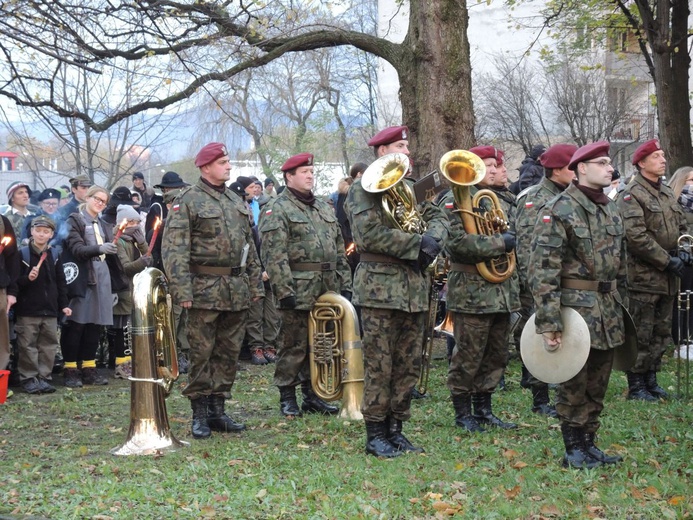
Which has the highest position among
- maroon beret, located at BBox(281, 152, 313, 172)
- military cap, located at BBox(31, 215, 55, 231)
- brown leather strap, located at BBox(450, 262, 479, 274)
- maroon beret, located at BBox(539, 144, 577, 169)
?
maroon beret, located at BBox(281, 152, 313, 172)

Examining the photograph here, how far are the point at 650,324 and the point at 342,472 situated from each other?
4.17m

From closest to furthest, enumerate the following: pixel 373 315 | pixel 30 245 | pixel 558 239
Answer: pixel 558 239 < pixel 373 315 < pixel 30 245

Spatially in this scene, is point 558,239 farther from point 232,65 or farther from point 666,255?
point 232,65

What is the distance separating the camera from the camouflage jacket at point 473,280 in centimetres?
832

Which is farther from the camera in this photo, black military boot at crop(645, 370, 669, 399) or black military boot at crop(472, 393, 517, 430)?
black military boot at crop(645, 370, 669, 399)

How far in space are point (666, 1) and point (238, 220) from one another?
9.89 metres

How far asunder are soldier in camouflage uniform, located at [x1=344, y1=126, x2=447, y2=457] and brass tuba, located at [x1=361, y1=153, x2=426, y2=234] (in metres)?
0.07

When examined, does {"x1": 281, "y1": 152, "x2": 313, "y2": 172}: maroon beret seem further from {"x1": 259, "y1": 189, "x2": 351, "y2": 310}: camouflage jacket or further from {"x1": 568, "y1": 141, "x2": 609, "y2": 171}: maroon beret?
{"x1": 568, "y1": 141, "x2": 609, "y2": 171}: maroon beret

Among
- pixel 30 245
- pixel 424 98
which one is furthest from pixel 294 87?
pixel 30 245

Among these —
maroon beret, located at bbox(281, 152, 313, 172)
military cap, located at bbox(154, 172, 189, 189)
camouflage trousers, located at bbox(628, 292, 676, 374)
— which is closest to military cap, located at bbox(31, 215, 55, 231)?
military cap, located at bbox(154, 172, 189, 189)

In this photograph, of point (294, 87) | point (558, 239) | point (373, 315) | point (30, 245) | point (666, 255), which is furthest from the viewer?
point (294, 87)

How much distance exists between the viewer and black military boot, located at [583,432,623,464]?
7.19 metres

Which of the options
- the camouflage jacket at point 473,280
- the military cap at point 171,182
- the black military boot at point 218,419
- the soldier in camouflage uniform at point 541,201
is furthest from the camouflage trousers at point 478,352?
the military cap at point 171,182

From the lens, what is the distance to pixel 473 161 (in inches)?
325
